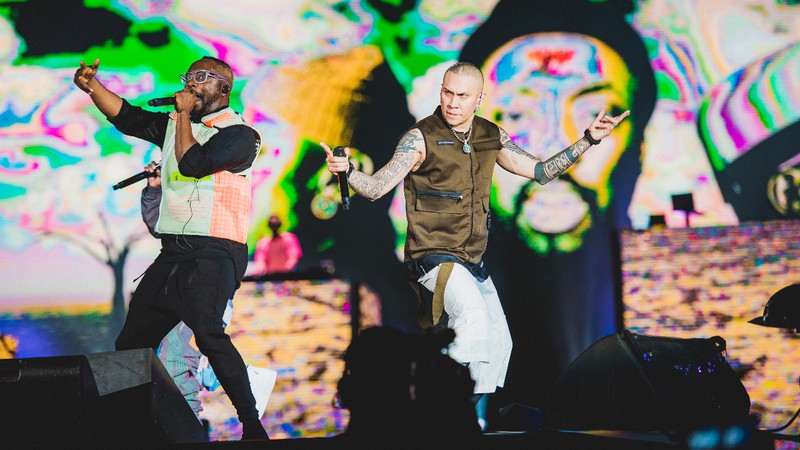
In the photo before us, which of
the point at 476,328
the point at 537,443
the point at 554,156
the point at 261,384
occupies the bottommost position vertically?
the point at 261,384

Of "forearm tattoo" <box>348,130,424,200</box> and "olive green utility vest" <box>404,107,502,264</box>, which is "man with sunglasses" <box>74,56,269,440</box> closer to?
"forearm tattoo" <box>348,130,424,200</box>

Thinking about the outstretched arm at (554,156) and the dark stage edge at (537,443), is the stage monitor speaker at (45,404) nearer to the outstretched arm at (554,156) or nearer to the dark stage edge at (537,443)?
the dark stage edge at (537,443)

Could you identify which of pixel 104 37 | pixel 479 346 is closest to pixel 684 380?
pixel 479 346

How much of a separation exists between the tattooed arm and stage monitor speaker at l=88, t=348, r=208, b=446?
1.11 meters

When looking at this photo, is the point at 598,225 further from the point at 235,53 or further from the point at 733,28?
the point at 235,53

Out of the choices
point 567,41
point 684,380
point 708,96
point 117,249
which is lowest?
point 684,380

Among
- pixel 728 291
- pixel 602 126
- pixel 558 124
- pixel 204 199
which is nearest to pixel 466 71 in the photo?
pixel 602 126

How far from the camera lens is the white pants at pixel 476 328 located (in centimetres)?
394

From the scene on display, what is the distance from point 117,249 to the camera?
623 cm

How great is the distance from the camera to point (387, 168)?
4.12 m

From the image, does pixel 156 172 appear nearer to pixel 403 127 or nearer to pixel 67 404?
pixel 403 127

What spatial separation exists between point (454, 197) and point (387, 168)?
375mm

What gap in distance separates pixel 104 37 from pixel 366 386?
16.5 feet

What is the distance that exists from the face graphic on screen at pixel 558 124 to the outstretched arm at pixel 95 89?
2902 mm
